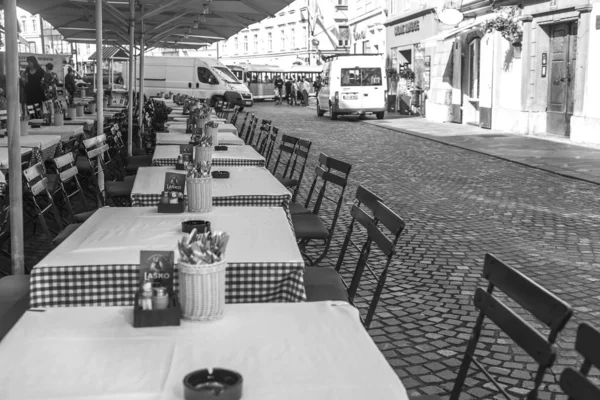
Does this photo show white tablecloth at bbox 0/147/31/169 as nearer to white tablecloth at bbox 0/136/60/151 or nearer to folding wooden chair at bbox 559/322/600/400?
white tablecloth at bbox 0/136/60/151

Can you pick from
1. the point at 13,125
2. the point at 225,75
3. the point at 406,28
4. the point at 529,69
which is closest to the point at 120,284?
the point at 13,125

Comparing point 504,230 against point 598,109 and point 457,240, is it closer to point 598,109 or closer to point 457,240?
point 457,240

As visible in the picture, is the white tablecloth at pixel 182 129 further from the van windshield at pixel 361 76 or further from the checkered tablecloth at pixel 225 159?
the van windshield at pixel 361 76

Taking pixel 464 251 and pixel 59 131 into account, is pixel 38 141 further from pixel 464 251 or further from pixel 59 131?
pixel 464 251

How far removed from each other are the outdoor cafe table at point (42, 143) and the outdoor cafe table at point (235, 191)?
7.86ft

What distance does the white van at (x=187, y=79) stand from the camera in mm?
32250

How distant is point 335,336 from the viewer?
8.17 feet

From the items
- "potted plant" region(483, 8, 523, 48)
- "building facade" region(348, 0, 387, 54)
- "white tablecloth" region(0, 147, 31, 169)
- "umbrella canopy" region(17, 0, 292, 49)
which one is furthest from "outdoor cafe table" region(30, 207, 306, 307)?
"building facade" region(348, 0, 387, 54)

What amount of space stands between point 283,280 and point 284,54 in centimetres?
5781

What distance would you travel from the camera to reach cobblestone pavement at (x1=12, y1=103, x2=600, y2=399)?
169 inches

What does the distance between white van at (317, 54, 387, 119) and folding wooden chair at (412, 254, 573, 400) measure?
24.0 m

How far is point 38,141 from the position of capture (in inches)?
315

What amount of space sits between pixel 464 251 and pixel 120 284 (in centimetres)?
437

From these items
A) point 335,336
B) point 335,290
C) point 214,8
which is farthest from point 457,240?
point 214,8
